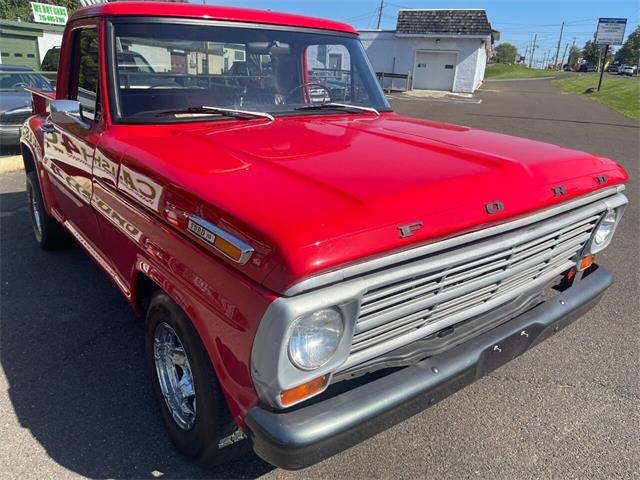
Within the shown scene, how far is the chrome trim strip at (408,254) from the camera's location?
1547 millimetres

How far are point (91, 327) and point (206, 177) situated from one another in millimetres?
1996

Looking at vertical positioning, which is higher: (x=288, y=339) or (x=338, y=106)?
(x=338, y=106)

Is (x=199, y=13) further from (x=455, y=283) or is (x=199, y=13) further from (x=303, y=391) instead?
(x=303, y=391)

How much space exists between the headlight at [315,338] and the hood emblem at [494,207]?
29.5 inches

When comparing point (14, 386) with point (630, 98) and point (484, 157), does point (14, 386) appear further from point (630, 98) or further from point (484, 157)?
point (630, 98)

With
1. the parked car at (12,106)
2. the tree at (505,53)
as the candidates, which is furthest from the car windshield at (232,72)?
the tree at (505,53)

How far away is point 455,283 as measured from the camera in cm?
198

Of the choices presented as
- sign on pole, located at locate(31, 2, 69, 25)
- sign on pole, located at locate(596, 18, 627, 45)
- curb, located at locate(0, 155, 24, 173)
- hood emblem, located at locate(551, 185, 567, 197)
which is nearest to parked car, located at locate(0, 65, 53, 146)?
curb, located at locate(0, 155, 24, 173)

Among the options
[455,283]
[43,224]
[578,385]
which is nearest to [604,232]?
[578,385]

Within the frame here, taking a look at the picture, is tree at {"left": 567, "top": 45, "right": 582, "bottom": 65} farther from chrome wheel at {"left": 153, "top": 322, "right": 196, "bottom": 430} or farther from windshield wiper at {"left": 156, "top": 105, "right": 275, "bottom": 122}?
chrome wheel at {"left": 153, "top": 322, "right": 196, "bottom": 430}

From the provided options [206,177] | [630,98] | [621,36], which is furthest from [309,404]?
[621,36]

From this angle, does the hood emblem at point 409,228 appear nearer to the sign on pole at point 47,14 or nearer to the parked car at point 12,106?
the parked car at point 12,106

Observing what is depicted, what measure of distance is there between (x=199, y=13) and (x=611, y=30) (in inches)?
1331

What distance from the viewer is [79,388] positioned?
2.78 m
